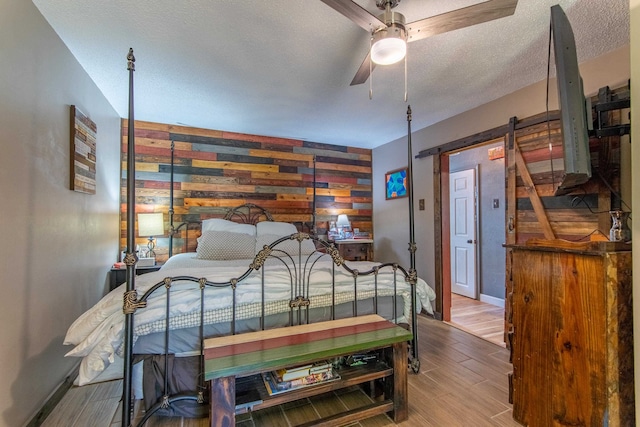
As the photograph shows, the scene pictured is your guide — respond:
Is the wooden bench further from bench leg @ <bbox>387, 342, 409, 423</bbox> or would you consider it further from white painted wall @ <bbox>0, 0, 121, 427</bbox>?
white painted wall @ <bbox>0, 0, 121, 427</bbox>

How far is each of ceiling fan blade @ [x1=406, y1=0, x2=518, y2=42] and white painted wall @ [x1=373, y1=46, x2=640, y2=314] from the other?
1.43 meters

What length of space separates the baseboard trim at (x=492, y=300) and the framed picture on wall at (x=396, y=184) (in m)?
1.95

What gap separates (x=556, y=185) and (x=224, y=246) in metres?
3.18

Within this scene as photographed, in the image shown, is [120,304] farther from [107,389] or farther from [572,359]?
[572,359]

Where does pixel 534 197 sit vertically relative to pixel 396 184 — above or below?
below

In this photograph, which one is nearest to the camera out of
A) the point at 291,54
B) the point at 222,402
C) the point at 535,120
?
the point at 222,402

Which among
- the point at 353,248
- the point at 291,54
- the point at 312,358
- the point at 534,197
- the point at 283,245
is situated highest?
the point at 291,54

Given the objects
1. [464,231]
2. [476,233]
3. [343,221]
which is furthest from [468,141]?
[343,221]

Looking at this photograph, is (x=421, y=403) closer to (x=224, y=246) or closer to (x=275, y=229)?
(x=224, y=246)

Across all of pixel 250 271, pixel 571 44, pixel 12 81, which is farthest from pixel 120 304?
pixel 571 44

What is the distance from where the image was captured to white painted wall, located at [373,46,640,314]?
2230mm

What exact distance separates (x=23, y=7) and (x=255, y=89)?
155 centimetres

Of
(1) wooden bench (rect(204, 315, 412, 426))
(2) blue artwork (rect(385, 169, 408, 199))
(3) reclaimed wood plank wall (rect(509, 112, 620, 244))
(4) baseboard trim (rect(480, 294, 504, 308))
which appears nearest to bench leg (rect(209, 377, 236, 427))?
(1) wooden bench (rect(204, 315, 412, 426))

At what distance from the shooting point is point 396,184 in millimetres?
4430
